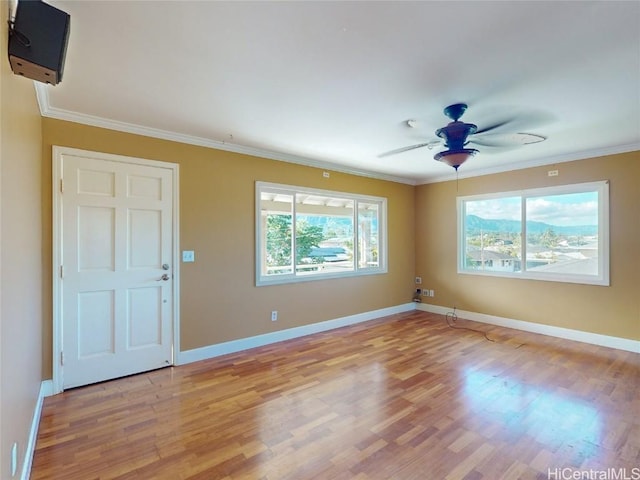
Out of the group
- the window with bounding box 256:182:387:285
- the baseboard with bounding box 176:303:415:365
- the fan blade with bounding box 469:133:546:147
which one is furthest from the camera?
the window with bounding box 256:182:387:285

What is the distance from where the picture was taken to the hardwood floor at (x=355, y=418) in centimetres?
195

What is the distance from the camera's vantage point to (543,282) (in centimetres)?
466

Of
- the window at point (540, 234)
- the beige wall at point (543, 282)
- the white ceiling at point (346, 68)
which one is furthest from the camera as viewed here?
the window at point (540, 234)

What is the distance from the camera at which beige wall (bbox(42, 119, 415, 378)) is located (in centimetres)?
314

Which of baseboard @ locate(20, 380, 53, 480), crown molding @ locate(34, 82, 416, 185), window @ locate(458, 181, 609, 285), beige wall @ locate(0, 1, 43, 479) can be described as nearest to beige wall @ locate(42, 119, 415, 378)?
crown molding @ locate(34, 82, 416, 185)

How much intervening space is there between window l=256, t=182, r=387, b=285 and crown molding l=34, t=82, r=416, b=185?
0.39 m

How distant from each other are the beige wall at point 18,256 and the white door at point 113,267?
1.25ft

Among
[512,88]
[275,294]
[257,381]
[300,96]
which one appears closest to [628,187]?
[512,88]

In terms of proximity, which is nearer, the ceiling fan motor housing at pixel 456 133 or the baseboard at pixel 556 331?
the ceiling fan motor housing at pixel 456 133

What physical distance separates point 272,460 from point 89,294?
2.33m

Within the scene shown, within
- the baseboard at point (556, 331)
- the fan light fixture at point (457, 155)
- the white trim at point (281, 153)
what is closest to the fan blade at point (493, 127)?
the fan light fixture at point (457, 155)
